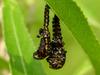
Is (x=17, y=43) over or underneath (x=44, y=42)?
over

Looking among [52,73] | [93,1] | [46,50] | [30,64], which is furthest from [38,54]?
[93,1]

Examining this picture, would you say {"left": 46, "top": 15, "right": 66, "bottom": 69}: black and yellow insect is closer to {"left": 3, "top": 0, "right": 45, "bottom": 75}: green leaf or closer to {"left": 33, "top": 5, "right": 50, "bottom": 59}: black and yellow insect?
{"left": 33, "top": 5, "right": 50, "bottom": 59}: black and yellow insect

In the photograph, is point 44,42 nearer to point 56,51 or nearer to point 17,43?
point 56,51

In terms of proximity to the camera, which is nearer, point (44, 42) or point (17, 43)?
point (44, 42)

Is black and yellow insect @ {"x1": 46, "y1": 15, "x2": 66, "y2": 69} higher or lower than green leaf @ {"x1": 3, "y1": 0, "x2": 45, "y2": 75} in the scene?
lower

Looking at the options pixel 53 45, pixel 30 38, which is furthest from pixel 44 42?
pixel 30 38

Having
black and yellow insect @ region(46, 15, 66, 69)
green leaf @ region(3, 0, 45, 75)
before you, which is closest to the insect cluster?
black and yellow insect @ region(46, 15, 66, 69)

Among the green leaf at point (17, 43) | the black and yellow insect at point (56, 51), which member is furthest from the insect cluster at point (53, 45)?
the green leaf at point (17, 43)

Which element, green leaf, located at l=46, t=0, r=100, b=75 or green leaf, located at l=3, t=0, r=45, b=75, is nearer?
green leaf, located at l=46, t=0, r=100, b=75
